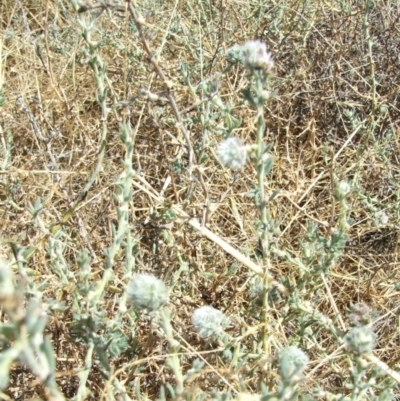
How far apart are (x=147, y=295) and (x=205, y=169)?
69 cm

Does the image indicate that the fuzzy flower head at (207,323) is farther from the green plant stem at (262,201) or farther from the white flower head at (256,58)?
the white flower head at (256,58)

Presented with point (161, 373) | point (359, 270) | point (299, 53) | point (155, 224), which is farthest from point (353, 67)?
point (161, 373)

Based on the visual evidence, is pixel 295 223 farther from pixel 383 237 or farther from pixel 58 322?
pixel 58 322

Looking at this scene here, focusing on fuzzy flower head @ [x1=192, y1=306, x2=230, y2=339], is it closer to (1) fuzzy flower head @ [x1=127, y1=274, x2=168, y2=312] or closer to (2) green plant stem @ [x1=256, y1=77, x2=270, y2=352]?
(2) green plant stem @ [x1=256, y1=77, x2=270, y2=352]

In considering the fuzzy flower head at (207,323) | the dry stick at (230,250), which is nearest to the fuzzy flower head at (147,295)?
the fuzzy flower head at (207,323)

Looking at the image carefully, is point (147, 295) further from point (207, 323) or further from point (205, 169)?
point (205, 169)

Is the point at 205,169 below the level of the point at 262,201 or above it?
above

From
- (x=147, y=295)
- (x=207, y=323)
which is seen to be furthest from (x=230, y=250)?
(x=147, y=295)

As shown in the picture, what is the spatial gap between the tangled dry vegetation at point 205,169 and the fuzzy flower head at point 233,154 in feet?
0.77

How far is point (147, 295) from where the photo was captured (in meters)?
1.01

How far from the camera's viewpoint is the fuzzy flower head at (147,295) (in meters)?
1.01

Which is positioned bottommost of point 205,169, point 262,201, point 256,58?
point 262,201

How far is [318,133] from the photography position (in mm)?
2494

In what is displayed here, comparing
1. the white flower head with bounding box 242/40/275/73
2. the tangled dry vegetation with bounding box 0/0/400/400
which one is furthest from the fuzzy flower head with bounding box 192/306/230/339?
the white flower head with bounding box 242/40/275/73
